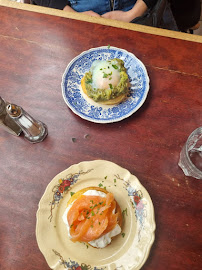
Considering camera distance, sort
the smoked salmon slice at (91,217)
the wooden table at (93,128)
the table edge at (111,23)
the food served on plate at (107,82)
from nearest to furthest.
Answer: the smoked salmon slice at (91,217) → the wooden table at (93,128) → the food served on plate at (107,82) → the table edge at (111,23)

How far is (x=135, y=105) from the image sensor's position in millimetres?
1336

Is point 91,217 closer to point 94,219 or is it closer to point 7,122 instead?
point 94,219

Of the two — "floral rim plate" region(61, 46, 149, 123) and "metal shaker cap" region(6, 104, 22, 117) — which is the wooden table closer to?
"floral rim plate" region(61, 46, 149, 123)

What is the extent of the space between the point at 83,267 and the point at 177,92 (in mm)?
998

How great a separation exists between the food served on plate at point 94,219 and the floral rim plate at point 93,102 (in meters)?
0.42

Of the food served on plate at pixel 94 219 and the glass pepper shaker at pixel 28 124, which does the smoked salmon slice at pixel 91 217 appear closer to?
the food served on plate at pixel 94 219

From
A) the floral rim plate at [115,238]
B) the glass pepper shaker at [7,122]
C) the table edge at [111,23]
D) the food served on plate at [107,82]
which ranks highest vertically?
the table edge at [111,23]

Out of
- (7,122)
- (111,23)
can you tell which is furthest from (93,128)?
(111,23)

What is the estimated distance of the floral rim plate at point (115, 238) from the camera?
1.04 meters

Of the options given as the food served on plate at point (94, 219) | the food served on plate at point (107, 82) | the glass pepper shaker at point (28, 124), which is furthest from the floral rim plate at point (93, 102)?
the food served on plate at point (94, 219)

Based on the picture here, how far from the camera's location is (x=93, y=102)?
139 cm

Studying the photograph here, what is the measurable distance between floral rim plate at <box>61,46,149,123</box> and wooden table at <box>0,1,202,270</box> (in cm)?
5

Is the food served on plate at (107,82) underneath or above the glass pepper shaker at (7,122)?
above

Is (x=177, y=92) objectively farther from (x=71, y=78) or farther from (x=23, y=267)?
(x=23, y=267)
